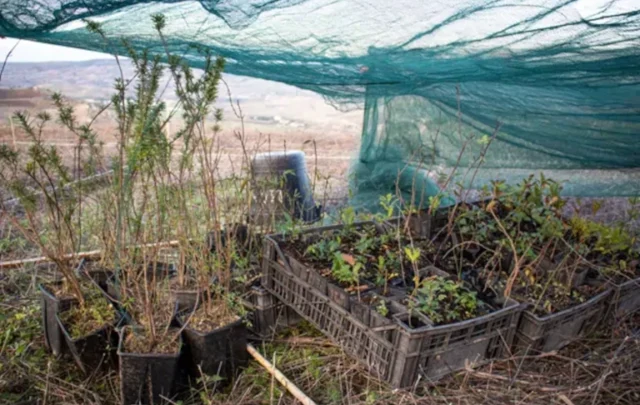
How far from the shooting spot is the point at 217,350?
188cm

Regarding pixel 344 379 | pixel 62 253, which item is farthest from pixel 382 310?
pixel 62 253

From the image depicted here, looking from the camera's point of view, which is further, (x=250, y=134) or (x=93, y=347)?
(x=250, y=134)

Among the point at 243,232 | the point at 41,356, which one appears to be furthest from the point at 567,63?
the point at 41,356

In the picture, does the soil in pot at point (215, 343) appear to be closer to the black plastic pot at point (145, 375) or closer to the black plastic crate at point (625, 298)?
the black plastic pot at point (145, 375)

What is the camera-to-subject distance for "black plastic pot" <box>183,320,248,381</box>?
72.6 inches

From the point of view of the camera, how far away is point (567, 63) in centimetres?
232

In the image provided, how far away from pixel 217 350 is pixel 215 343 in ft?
0.13

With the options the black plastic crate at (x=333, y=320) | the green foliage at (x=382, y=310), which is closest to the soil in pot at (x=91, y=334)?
the black plastic crate at (x=333, y=320)

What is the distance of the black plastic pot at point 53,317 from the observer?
197 centimetres

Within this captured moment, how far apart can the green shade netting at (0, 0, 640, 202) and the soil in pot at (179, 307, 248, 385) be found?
1061 mm

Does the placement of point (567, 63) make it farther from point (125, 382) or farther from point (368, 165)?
point (125, 382)

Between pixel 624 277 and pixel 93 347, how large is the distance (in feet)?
7.87

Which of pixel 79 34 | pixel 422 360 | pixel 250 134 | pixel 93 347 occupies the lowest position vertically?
pixel 250 134

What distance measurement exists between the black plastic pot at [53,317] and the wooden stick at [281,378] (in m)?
0.79
